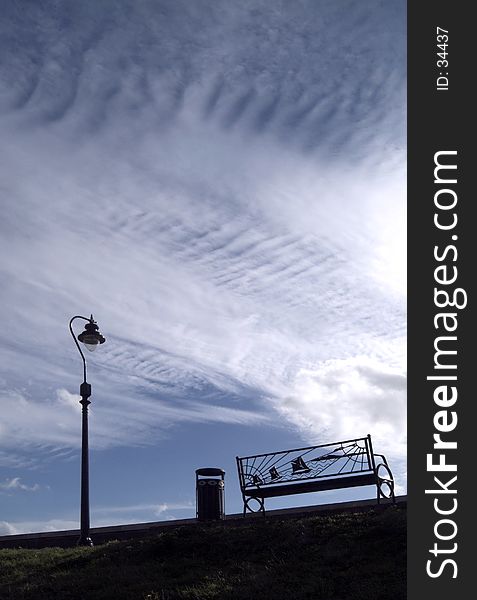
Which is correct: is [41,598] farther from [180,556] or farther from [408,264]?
[408,264]

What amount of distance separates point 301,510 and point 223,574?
15.5 ft

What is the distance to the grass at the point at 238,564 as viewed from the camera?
425 inches

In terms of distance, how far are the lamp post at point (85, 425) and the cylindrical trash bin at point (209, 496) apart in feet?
9.13

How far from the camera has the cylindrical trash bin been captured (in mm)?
16922

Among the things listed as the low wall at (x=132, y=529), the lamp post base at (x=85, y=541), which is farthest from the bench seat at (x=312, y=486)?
the lamp post base at (x=85, y=541)

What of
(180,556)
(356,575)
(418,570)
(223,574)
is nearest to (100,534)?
(180,556)

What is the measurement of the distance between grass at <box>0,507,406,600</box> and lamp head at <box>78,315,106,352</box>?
438 centimetres

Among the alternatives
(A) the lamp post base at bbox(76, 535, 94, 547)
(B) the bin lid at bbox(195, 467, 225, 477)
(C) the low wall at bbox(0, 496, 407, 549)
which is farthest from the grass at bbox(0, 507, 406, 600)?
(B) the bin lid at bbox(195, 467, 225, 477)

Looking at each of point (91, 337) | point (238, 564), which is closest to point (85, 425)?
point (91, 337)

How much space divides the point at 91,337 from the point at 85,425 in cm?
201

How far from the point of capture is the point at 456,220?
9109 mm

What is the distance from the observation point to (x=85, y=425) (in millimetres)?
15773

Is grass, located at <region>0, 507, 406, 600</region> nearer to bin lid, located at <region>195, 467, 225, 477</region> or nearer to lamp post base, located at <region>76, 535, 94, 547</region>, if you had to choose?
lamp post base, located at <region>76, 535, 94, 547</region>

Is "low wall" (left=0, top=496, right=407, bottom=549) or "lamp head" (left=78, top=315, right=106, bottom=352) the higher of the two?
"lamp head" (left=78, top=315, right=106, bottom=352)
